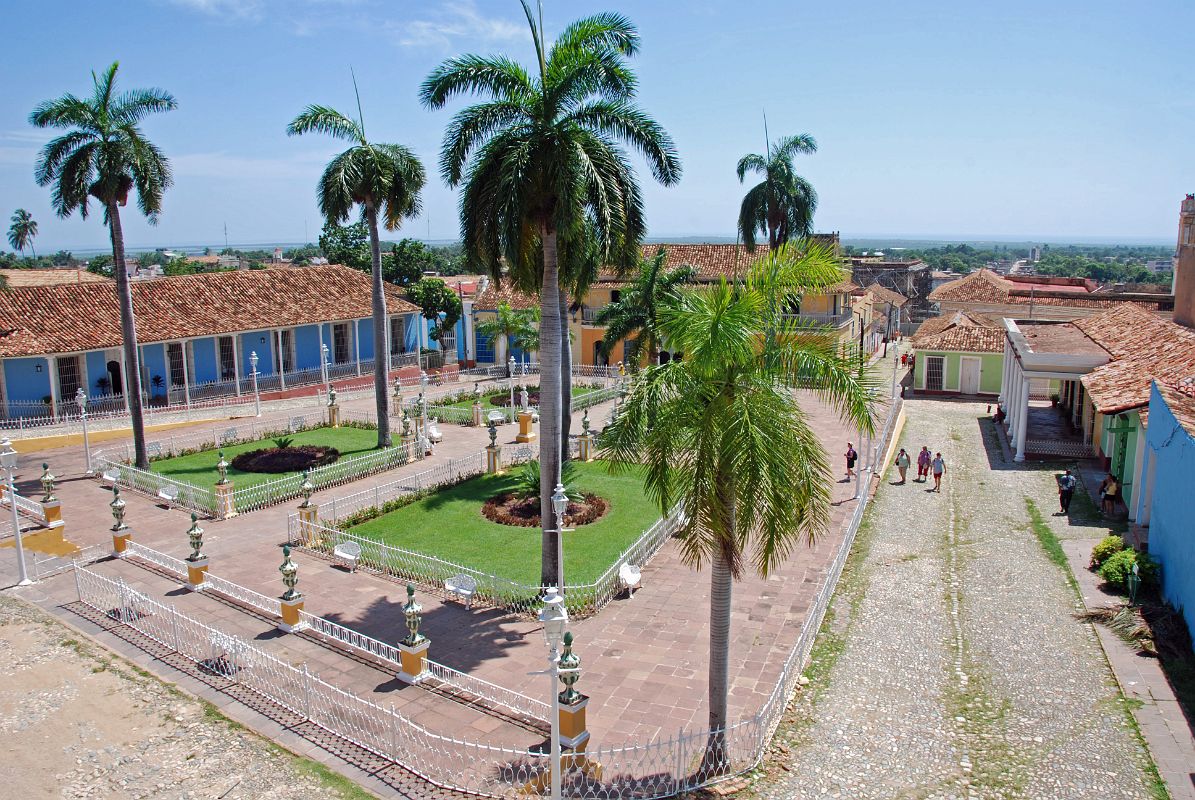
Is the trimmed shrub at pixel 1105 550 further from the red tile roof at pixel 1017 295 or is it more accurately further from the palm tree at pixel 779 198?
the red tile roof at pixel 1017 295

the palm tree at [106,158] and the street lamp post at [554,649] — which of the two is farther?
the palm tree at [106,158]

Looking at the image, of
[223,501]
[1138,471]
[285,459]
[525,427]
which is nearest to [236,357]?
[285,459]

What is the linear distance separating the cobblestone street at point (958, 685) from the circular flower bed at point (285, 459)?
1457cm

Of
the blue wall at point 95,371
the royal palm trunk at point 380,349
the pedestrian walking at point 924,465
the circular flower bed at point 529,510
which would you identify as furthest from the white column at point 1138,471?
the blue wall at point 95,371

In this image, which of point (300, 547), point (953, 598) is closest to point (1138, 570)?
point (953, 598)

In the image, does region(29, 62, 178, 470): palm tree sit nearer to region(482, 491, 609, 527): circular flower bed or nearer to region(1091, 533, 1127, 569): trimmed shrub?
region(482, 491, 609, 527): circular flower bed

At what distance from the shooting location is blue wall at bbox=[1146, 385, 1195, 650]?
1296cm

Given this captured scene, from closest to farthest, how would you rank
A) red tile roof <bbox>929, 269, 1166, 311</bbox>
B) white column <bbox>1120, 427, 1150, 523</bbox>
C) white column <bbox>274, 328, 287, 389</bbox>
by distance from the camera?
white column <bbox>1120, 427, 1150, 523</bbox> < white column <bbox>274, 328, 287, 389</bbox> < red tile roof <bbox>929, 269, 1166, 311</bbox>

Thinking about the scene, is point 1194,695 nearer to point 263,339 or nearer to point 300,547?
point 300,547

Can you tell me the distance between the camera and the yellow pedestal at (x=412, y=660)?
1125cm

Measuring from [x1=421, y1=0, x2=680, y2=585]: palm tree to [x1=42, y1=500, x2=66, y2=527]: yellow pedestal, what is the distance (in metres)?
11.0

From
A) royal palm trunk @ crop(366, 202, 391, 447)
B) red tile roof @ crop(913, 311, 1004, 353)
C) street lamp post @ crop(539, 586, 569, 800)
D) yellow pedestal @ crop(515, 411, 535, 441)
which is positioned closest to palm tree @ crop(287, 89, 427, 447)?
royal palm trunk @ crop(366, 202, 391, 447)

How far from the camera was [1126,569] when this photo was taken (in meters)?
14.9

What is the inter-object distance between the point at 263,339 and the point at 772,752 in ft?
97.3
